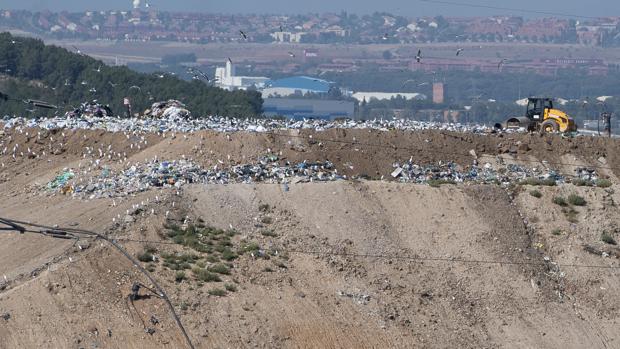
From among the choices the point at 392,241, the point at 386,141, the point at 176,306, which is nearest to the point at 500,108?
the point at 386,141

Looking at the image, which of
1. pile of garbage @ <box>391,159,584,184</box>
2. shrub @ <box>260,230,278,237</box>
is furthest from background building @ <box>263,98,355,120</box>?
shrub @ <box>260,230,278,237</box>

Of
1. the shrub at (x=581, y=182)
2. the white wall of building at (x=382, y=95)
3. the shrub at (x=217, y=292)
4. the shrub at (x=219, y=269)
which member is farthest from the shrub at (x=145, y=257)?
the white wall of building at (x=382, y=95)

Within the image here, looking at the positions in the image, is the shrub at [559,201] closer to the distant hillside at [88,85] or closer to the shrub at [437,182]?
the shrub at [437,182]

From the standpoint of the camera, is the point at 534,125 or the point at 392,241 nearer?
the point at 392,241

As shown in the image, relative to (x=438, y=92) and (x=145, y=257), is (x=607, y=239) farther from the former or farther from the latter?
(x=438, y=92)

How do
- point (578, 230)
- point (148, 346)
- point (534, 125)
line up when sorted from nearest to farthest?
point (148, 346) → point (578, 230) → point (534, 125)

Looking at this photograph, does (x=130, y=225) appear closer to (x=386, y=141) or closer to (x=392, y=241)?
(x=392, y=241)
